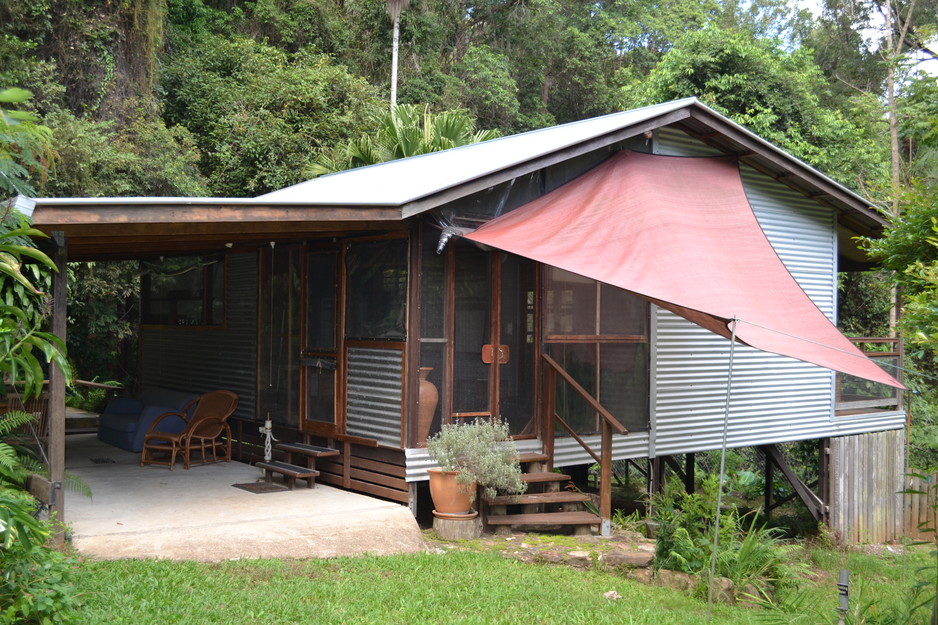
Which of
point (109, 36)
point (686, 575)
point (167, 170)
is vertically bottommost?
point (686, 575)

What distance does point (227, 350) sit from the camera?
405 inches

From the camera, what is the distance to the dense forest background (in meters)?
13.3

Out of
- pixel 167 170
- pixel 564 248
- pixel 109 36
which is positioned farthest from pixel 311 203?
pixel 109 36

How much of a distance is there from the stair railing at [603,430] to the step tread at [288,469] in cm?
226

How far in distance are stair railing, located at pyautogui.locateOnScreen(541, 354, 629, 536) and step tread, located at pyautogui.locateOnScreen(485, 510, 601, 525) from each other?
0.49 ft

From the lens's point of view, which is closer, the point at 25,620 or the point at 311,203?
the point at 25,620

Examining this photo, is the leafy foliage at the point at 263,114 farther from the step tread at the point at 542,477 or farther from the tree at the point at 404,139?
the step tread at the point at 542,477

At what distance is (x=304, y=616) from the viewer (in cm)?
493

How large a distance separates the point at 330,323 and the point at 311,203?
2.11m

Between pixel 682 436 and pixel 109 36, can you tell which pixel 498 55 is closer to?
pixel 109 36

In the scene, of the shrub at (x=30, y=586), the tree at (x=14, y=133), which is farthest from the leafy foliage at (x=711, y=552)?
the tree at (x=14, y=133)

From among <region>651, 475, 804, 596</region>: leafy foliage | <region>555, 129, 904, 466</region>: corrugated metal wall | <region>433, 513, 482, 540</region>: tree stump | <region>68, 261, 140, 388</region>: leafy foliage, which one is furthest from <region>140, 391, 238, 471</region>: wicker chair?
<region>651, 475, 804, 596</region>: leafy foliage

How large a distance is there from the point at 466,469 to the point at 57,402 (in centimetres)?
313

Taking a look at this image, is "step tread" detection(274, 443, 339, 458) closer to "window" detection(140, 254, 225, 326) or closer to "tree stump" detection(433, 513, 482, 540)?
"tree stump" detection(433, 513, 482, 540)
